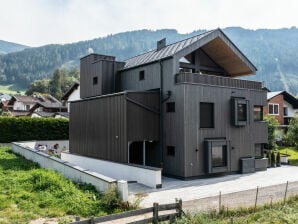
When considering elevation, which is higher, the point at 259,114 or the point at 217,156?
the point at 259,114

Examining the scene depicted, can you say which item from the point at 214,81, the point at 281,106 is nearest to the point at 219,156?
the point at 214,81

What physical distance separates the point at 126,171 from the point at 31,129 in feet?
59.7

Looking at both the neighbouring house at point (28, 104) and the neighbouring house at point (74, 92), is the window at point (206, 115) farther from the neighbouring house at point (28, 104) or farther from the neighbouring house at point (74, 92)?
the neighbouring house at point (28, 104)

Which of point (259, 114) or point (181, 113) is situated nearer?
point (181, 113)

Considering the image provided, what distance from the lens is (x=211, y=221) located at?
956 cm

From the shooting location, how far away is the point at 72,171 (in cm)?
1581

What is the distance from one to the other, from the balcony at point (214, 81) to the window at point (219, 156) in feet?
12.7

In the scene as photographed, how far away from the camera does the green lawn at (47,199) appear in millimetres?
10508

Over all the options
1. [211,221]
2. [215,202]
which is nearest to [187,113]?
[215,202]

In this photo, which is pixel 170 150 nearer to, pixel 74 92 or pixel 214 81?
pixel 214 81

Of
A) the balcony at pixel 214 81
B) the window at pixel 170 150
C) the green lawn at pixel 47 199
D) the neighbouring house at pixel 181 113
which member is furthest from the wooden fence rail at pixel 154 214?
the balcony at pixel 214 81

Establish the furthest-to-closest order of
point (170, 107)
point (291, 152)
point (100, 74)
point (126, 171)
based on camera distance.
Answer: point (291, 152) < point (100, 74) < point (170, 107) < point (126, 171)

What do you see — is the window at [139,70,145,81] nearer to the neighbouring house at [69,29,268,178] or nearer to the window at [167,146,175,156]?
the neighbouring house at [69,29,268,178]

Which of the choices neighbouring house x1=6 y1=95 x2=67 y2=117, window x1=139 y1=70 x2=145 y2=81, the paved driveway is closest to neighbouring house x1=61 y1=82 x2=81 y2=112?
neighbouring house x1=6 y1=95 x2=67 y2=117
